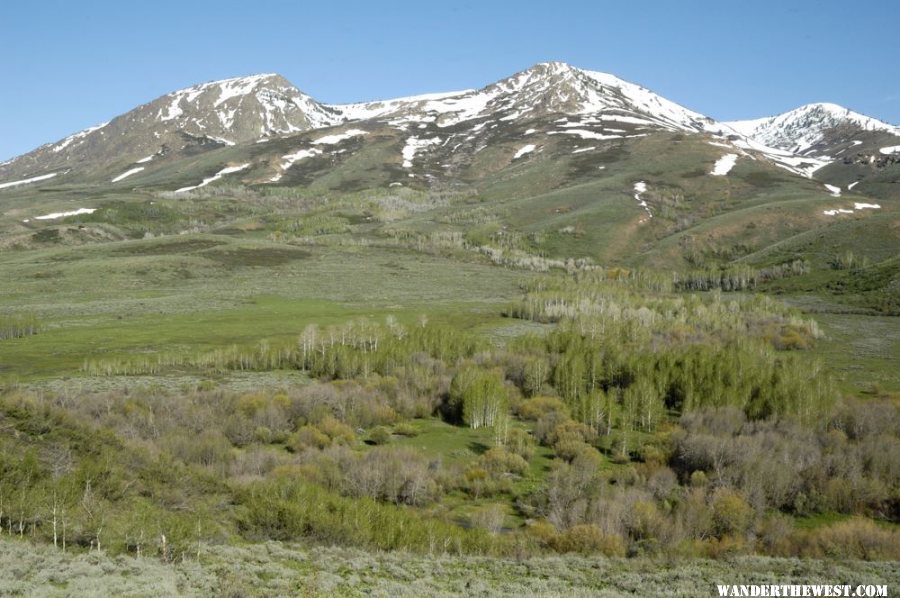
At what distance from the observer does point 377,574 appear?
83.7ft

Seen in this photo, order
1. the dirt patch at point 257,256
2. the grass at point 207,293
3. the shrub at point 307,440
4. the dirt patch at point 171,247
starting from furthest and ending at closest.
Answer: the dirt patch at point 171,247 → the dirt patch at point 257,256 → the grass at point 207,293 → the shrub at point 307,440

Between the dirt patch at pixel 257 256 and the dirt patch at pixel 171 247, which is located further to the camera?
the dirt patch at pixel 171 247

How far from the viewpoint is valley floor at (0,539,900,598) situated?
2089 centimetres

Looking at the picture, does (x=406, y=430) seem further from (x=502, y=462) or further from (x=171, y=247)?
(x=171, y=247)

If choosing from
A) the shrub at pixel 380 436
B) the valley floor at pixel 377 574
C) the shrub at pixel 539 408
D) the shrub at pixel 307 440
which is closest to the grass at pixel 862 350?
the shrub at pixel 539 408

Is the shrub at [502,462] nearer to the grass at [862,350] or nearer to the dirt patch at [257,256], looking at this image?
the grass at [862,350]

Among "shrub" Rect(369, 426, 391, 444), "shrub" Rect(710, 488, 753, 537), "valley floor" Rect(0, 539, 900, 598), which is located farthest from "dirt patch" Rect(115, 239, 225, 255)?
"valley floor" Rect(0, 539, 900, 598)

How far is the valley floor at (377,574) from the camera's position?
20.9m

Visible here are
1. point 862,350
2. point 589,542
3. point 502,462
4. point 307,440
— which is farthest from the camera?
point 862,350

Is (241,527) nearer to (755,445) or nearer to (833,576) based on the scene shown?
(833,576)

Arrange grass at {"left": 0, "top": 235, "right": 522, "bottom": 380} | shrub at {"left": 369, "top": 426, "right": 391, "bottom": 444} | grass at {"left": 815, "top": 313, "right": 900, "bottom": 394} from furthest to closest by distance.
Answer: grass at {"left": 0, "top": 235, "right": 522, "bottom": 380} < grass at {"left": 815, "top": 313, "right": 900, "bottom": 394} < shrub at {"left": 369, "top": 426, "right": 391, "bottom": 444}

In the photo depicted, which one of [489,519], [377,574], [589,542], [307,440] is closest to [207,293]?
[307,440]

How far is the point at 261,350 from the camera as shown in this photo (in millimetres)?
82125

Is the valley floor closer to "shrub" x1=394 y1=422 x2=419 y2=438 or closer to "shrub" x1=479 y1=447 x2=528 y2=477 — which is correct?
"shrub" x1=479 y1=447 x2=528 y2=477
